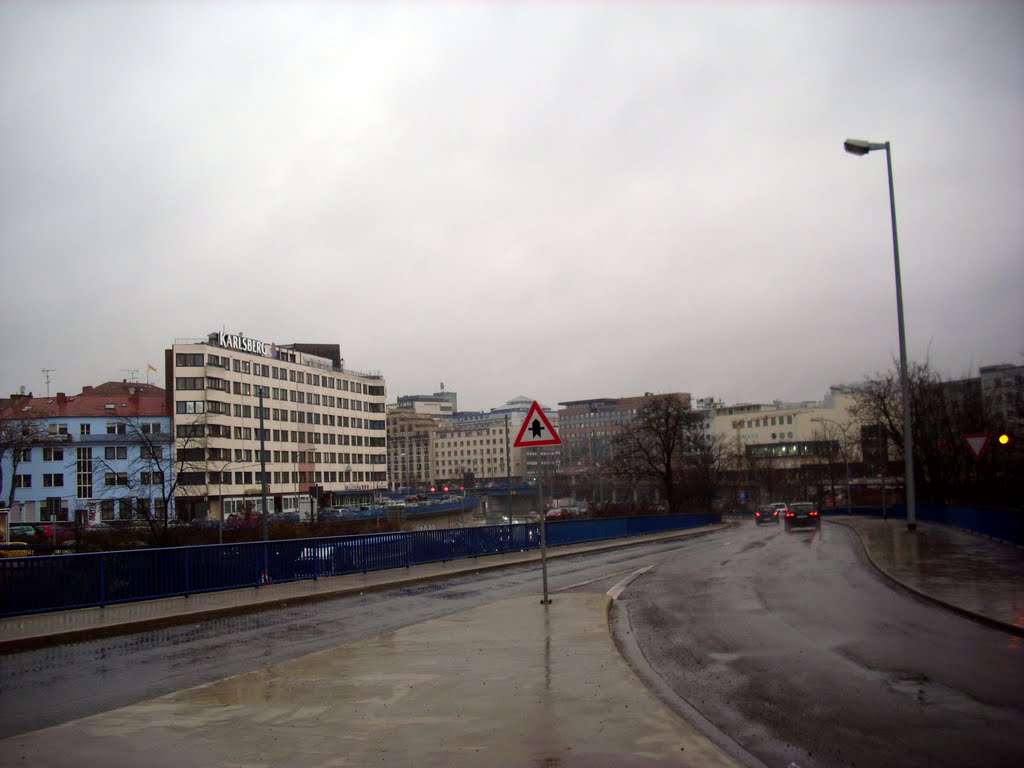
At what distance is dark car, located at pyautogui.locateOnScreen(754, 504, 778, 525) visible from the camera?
61.3m

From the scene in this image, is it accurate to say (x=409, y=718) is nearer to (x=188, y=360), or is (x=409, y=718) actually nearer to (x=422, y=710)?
(x=422, y=710)

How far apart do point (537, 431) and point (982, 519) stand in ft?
74.0

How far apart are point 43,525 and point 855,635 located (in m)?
70.7

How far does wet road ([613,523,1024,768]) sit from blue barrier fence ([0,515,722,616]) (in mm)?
8080

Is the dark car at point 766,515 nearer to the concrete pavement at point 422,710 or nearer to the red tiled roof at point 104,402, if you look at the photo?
the concrete pavement at point 422,710

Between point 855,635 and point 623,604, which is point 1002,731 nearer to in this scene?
point 855,635

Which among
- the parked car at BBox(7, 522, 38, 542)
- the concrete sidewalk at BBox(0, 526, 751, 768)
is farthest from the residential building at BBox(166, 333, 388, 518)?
the concrete sidewalk at BBox(0, 526, 751, 768)

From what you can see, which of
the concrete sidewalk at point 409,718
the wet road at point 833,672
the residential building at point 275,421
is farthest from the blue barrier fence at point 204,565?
the residential building at point 275,421

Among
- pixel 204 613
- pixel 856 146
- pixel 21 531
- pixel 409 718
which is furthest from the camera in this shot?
pixel 21 531

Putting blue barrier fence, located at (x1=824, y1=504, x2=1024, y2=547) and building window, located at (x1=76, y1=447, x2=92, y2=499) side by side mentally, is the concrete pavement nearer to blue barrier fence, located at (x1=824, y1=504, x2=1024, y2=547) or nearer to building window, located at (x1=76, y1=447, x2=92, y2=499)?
blue barrier fence, located at (x1=824, y1=504, x2=1024, y2=547)

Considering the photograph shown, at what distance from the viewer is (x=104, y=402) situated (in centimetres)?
9112

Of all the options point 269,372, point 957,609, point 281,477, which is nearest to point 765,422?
point 281,477

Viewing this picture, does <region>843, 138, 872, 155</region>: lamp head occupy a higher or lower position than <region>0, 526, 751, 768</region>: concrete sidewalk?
higher

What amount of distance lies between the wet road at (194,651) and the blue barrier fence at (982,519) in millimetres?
12912
